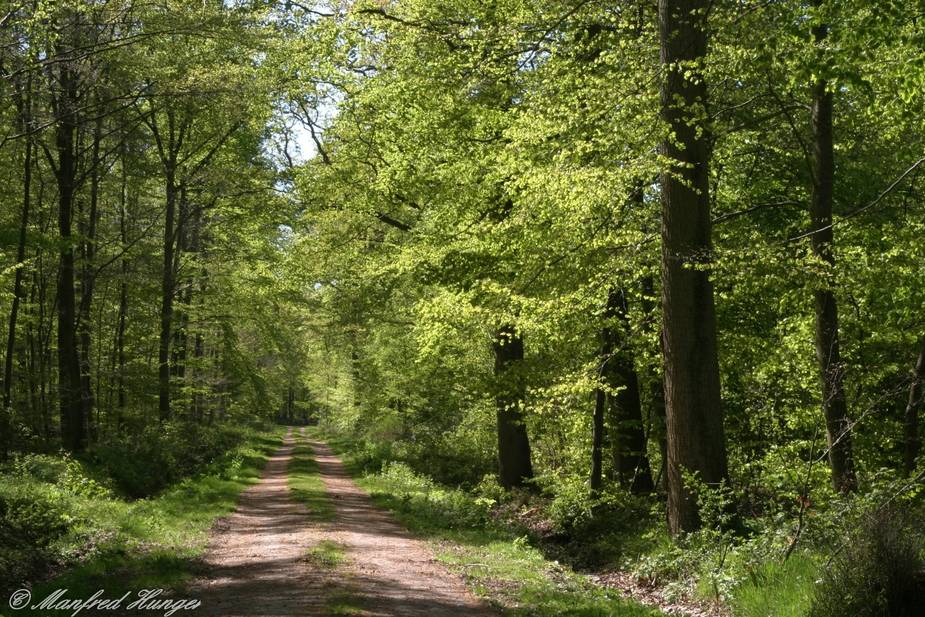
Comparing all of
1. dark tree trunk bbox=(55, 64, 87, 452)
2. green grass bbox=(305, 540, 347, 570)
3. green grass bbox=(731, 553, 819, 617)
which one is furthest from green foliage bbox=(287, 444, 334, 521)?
green grass bbox=(731, 553, 819, 617)

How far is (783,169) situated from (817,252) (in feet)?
14.1

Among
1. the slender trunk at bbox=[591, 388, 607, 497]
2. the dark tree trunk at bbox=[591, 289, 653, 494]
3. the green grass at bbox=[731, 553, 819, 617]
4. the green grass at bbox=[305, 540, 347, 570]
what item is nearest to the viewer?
the green grass at bbox=[731, 553, 819, 617]

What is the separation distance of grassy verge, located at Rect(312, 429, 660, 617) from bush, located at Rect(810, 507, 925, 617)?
6.40ft

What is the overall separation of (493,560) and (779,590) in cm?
452

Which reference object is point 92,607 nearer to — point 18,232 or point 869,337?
point 18,232

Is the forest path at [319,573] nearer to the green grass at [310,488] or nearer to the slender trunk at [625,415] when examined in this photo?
the green grass at [310,488]

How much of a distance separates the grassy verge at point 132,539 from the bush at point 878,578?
22.6 ft

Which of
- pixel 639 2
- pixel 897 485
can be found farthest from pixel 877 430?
pixel 639 2

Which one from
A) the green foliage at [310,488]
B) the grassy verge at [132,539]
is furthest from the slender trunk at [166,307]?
the grassy verge at [132,539]

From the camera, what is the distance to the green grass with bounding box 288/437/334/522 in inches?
626

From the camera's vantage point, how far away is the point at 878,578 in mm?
6328

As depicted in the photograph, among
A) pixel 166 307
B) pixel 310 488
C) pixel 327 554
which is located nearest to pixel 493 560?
pixel 327 554

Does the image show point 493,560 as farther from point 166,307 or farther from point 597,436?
point 166,307

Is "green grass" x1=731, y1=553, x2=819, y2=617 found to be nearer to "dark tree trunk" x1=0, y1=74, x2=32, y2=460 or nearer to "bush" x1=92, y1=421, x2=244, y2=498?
"dark tree trunk" x1=0, y1=74, x2=32, y2=460
